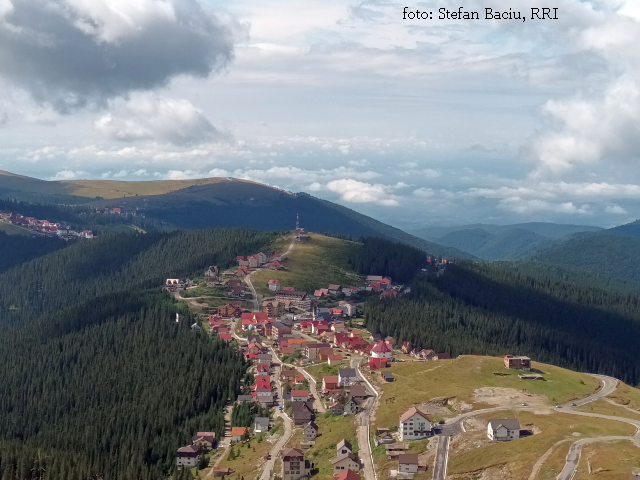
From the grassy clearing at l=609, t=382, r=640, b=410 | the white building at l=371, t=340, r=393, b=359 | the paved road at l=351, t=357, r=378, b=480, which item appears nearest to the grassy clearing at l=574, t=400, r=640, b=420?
the grassy clearing at l=609, t=382, r=640, b=410

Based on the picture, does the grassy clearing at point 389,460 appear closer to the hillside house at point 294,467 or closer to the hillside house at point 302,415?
the hillside house at point 294,467

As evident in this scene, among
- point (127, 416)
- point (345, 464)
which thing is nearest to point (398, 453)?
point (345, 464)

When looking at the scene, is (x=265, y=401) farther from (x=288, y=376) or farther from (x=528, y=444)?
(x=528, y=444)

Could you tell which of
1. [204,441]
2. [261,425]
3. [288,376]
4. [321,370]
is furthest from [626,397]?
[204,441]

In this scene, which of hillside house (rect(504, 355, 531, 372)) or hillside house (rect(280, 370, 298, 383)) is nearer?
hillside house (rect(504, 355, 531, 372))

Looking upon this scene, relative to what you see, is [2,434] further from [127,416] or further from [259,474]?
[259,474]

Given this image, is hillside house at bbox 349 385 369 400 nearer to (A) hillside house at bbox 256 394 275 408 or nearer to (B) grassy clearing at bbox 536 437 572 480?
(A) hillside house at bbox 256 394 275 408
